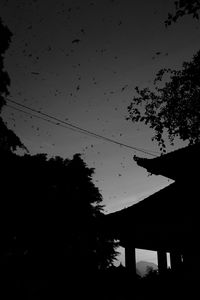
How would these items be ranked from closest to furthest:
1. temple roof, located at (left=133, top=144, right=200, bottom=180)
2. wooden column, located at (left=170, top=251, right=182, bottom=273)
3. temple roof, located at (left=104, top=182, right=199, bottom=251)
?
temple roof, located at (left=104, top=182, right=199, bottom=251) → temple roof, located at (left=133, top=144, right=200, bottom=180) → wooden column, located at (left=170, top=251, right=182, bottom=273)

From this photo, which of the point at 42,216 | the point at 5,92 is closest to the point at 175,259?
the point at 5,92

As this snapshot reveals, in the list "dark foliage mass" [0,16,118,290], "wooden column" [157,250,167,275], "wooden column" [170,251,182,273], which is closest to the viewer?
"wooden column" [170,251,182,273]

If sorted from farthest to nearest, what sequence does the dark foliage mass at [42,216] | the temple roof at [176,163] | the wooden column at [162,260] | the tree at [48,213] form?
the tree at [48,213]
the dark foliage mass at [42,216]
the wooden column at [162,260]
the temple roof at [176,163]

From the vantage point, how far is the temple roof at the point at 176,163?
7887 mm

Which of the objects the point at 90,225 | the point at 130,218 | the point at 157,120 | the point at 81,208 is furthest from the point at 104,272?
the point at 81,208

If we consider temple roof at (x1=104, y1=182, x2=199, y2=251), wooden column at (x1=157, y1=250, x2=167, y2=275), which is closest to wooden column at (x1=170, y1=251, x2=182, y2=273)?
wooden column at (x1=157, y1=250, x2=167, y2=275)

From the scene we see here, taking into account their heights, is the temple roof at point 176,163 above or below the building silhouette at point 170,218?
above

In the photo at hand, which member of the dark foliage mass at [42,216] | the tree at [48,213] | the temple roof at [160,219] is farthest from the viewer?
the tree at [48,213]

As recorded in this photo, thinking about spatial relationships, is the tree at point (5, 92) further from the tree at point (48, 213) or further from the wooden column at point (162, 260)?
the wooden column at point (162, 260)

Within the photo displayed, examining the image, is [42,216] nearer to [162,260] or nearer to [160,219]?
[162,260]

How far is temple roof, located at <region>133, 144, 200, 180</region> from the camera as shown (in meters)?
7.89

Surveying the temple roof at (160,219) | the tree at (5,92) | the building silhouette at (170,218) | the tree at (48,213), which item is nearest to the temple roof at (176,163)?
the building silhouette at (170,218)

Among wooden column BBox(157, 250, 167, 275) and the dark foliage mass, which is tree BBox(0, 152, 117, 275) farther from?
wooden column BBox(157, 250, 167, 275)

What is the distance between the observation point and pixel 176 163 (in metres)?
8.08
